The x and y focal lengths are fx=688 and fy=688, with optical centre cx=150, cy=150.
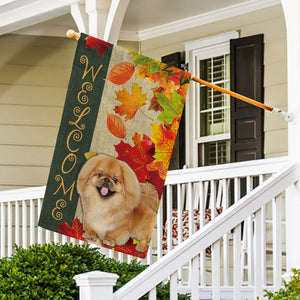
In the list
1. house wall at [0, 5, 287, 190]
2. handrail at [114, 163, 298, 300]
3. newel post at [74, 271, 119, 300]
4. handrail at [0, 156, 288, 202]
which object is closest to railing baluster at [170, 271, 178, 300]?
handrail at [114, 163, 298, 300]

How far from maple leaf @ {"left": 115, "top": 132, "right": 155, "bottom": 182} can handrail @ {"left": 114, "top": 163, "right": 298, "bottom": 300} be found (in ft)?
2.36

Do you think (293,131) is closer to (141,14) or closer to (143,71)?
(143,71)

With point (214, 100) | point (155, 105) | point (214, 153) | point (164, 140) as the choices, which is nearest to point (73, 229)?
point (164, 140)

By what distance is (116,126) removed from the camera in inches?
161

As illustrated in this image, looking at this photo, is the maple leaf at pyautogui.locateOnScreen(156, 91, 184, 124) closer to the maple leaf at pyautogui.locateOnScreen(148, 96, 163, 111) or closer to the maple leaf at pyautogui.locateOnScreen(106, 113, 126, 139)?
the maple leaf at pyautogui.locateOnScreen(148, 96, 163, 111)

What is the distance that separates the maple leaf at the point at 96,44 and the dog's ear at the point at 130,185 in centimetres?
68

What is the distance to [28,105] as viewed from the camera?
800cm

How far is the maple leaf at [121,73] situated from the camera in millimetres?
4047

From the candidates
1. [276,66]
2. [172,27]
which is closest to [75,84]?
[276,66]

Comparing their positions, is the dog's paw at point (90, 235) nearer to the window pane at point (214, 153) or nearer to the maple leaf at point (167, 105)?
the maple leaf at point (167, 105)

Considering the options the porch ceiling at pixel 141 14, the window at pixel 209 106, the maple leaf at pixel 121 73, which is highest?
the porch ceiling at pixel 141 14

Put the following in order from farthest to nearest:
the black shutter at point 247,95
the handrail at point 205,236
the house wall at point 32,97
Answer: the house wall at point 32,97 → the black shutter at point 247,95 → the handrail at point 205,236

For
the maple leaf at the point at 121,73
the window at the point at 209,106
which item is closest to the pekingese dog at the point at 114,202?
the maple leaf at the point at 121,73

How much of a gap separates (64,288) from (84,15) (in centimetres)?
298
